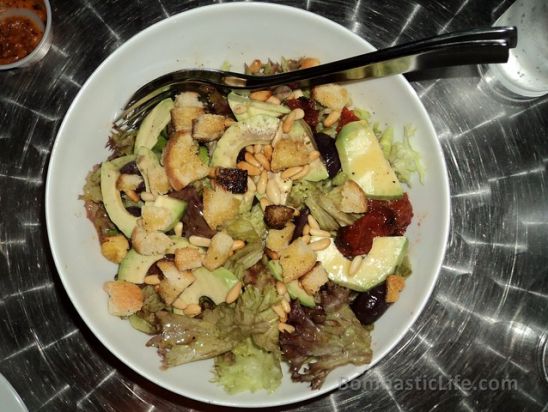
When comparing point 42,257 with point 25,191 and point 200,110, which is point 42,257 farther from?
point 200,110

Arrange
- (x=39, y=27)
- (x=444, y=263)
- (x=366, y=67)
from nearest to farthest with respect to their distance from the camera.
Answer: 1. (x=366, y=67)
2. (x=444, y=263)
3. (x=39, y=27)

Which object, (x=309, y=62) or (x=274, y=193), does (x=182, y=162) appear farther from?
(x=309, y=62)

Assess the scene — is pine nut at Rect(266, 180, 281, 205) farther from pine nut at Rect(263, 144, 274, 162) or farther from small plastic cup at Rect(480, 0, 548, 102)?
small plastic cup at Rect(480, 0, 548, 102)

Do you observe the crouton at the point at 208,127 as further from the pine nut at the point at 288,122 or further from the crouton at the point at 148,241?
the crouton at the point at 148,241

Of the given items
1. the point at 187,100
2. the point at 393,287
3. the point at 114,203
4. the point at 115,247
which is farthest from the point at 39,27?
the point at 393,287

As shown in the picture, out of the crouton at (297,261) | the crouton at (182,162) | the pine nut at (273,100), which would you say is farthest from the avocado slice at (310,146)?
the crouton at (182,162)
